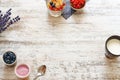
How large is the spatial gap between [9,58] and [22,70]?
0.09m

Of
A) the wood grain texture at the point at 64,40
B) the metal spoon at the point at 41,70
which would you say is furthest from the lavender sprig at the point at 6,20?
the metal spoon at the point at 41,70

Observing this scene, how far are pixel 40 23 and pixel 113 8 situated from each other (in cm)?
42

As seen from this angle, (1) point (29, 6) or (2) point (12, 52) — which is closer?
(2) point (12, 52)

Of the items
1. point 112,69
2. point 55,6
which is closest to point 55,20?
point 55,6

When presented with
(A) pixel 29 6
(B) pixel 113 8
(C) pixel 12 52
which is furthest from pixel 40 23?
(B) pixel 113 8

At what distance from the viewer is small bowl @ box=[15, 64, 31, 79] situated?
1396 millimetres

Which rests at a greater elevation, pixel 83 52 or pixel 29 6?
pixel 29 6

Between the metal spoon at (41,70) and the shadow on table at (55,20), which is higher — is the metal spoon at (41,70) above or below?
below

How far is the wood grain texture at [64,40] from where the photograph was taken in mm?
1445

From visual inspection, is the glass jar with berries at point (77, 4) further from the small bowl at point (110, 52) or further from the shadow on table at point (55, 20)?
the small bowl at point (110, 52)

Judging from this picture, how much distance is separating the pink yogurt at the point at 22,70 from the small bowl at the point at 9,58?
4cm

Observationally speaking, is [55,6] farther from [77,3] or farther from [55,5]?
[77,3]

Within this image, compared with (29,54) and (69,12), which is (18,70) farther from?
(69,12)

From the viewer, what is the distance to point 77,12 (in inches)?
63.6
